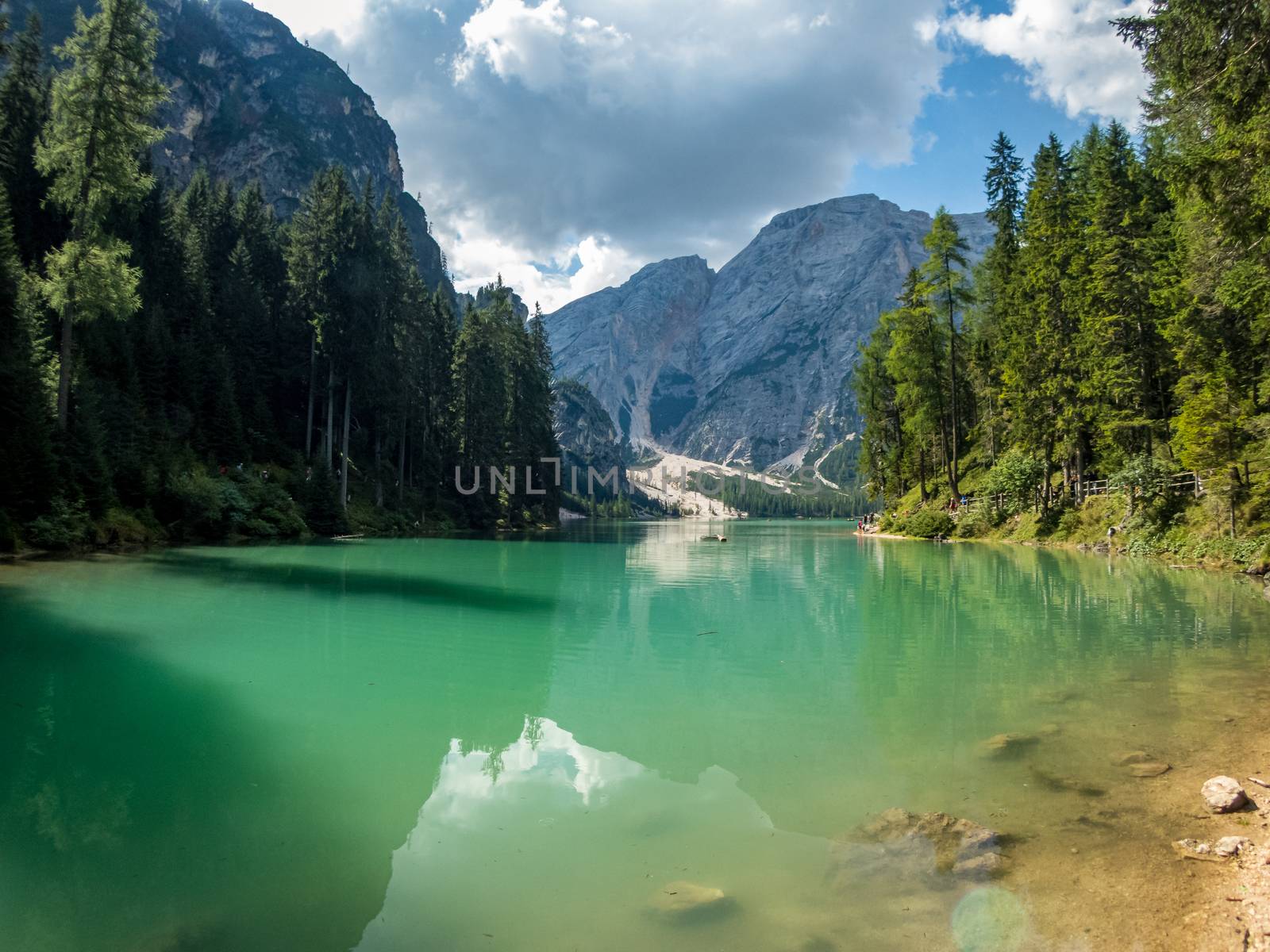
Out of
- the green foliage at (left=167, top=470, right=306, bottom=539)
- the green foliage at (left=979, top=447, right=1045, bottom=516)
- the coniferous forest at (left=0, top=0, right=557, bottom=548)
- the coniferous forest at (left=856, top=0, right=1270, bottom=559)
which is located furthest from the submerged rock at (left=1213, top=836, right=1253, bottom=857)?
the green foliage at (left=979, top=447, right=1045, bottom=516)

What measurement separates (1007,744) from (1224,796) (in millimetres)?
1757

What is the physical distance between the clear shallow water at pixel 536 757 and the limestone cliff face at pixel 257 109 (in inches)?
4052

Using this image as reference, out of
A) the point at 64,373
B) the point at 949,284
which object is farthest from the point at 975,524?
the point at 64,373

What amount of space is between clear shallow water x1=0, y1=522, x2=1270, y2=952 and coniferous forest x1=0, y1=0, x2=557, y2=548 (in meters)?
13.2

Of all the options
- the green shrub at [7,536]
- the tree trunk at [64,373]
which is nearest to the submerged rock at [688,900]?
the green shrub at [7,536]

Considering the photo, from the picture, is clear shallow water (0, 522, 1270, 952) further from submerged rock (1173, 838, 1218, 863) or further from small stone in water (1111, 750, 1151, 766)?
submerged rock (1173, 838, 1218, 863)

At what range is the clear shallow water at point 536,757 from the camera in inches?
155

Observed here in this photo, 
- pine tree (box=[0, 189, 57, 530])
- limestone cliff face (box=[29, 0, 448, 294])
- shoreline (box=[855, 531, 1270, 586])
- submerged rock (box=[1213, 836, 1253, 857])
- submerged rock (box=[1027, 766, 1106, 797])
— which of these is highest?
limestone cliff face (box=[29, 0, 448, 294])

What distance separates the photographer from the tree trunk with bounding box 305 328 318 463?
4472cm

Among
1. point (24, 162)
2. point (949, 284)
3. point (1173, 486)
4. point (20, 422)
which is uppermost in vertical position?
point (24, 162)

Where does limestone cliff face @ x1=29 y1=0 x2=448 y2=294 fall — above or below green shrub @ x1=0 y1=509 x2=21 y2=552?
above

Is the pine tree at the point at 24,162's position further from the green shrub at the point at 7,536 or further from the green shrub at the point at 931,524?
the green shrub at the point at 931,524

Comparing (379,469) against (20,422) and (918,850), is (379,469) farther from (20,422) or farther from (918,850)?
(918,850)

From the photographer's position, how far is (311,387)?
149 feet
